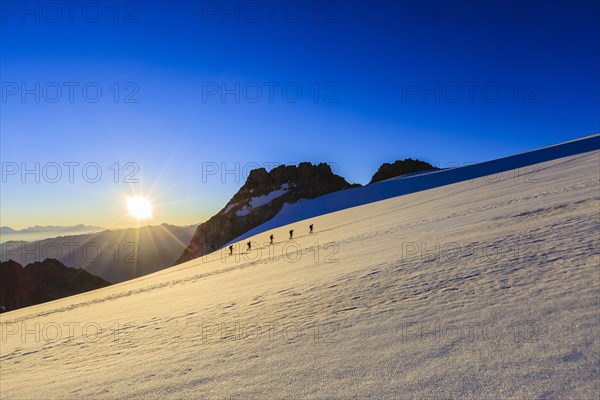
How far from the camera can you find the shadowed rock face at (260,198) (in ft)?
206

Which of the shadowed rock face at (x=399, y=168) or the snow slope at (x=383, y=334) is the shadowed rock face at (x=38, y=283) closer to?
the shadowed rock face at (x=399, y=168)

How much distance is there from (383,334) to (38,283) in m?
102

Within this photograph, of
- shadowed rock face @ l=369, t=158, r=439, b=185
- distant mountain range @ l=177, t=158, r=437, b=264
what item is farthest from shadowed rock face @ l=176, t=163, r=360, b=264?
shadowed rock face @ l=369, t=158, r=439, b=185

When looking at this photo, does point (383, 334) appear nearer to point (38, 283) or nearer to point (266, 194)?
point (266, 194)

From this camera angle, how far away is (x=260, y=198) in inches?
2808

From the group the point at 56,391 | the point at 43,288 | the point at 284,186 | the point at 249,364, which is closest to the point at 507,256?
the point at 249,364

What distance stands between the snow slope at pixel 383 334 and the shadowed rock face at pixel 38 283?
88457 millimetres

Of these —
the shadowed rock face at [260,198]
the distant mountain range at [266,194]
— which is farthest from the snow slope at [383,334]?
the distant mountain range at [266,194]

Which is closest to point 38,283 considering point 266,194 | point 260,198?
point 260,198

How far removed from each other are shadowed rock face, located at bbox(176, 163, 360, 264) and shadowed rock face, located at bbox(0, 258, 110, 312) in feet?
122

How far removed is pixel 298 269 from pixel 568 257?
8232 mm

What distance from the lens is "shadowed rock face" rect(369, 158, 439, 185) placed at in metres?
80.8

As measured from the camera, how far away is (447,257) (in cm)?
889

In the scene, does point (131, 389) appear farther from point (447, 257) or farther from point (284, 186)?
point (284, 186)
